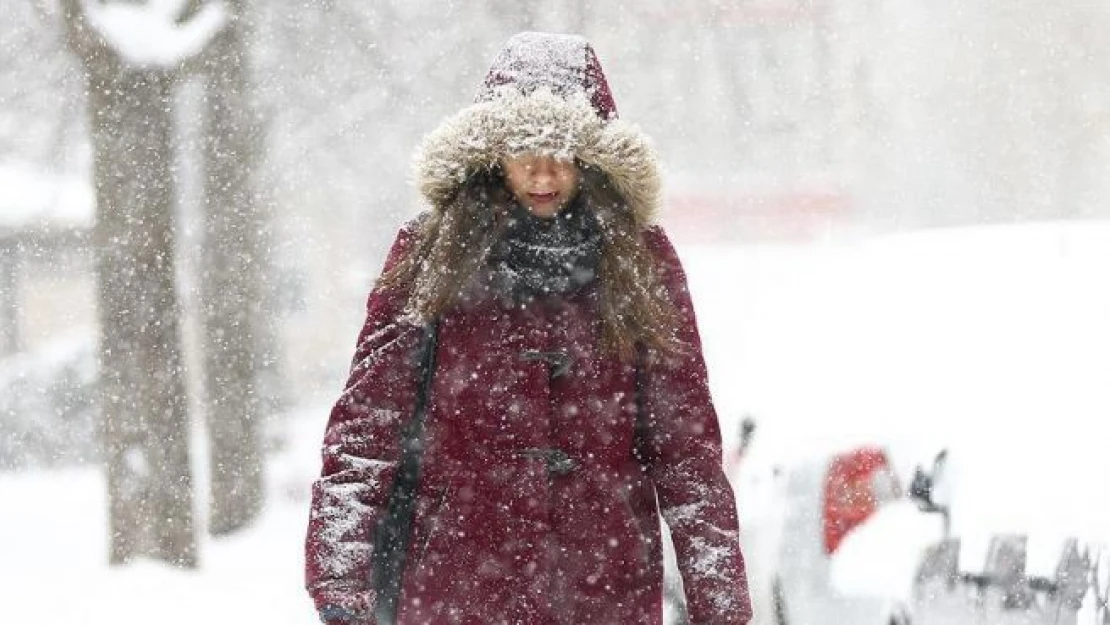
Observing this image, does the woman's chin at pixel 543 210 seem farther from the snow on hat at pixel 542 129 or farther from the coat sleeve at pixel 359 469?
the coat sleeve at pixel 359 469

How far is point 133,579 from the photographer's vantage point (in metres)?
7.45

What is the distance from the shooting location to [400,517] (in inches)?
106

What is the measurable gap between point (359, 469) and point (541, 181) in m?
0.62

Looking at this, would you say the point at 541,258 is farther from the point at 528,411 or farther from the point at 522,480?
the point at 522,480

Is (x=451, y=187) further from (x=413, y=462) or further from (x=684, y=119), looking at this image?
(x=684, y=119)

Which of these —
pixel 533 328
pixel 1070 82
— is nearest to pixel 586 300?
pixel 533 328

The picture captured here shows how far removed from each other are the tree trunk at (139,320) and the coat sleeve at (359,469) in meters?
5.00

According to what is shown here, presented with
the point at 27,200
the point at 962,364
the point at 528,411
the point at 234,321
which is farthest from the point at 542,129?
the point at 27,200

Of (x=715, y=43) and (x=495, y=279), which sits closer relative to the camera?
(x=495, y=279)

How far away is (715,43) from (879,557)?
10662 millimetres

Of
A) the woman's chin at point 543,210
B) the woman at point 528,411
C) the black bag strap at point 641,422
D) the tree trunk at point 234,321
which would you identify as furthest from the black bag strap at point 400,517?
the tree trunk at point 234,321

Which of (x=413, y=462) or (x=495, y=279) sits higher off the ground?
(x=495, y=279)

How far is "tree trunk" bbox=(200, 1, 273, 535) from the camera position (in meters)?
8.84

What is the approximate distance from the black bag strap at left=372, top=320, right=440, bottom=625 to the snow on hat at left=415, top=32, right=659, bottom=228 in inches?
12.5
